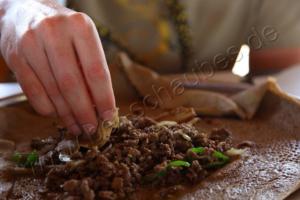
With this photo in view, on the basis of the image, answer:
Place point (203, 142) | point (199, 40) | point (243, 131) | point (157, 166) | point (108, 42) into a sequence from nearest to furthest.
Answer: point (157, 166) < point (203, 142) < point (243, 131) < point (108, 42) < point (199, 40)

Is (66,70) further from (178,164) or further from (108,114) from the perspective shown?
(178,164)

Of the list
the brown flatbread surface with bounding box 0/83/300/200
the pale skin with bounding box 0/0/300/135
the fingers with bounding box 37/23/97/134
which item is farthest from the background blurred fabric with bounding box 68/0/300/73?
the fingers with bounding box 37/23/97/134

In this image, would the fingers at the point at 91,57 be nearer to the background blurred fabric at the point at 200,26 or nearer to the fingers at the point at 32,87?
the fingers at the point at 32,87

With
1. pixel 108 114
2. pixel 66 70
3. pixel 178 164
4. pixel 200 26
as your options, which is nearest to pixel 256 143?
pixel 178 164

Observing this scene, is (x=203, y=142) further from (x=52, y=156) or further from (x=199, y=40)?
(x=199, y=40)

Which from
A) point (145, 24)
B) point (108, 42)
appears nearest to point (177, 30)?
point (145, 24)

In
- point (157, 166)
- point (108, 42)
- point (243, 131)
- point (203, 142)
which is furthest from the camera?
point (108, 42)

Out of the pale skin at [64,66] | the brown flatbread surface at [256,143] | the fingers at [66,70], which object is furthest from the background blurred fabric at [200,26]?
the fingers at [66,70]
